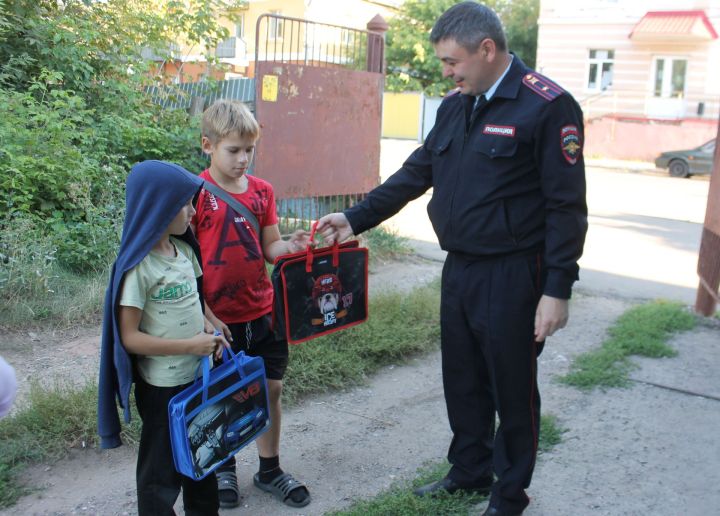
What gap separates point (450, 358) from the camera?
3.31m

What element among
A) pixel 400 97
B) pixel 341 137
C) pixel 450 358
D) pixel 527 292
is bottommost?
pixel 450 358

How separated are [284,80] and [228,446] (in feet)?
15.8

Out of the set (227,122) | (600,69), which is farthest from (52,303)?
(600,69)

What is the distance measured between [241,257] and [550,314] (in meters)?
1.34

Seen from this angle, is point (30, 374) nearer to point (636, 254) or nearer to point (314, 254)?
point (314, 254)

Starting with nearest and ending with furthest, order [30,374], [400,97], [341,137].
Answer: [30,374], [341,137], [400,97]

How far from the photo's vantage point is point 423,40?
38000 millimetres

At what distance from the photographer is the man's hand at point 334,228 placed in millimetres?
3416

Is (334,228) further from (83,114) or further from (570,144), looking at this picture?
(83,114)

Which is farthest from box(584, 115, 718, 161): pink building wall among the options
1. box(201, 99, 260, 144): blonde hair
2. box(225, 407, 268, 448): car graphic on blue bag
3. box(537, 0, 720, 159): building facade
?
box(225, 407, 268, 448): car graphic on blue bag

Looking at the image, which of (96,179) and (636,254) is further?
(636,254)

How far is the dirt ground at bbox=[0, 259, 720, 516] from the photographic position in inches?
134

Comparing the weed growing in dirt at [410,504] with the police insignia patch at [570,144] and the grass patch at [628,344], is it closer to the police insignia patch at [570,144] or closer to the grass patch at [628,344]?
the police insignia patch at [570,144]

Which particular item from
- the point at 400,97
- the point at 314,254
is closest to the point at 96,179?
the point at 314,254
